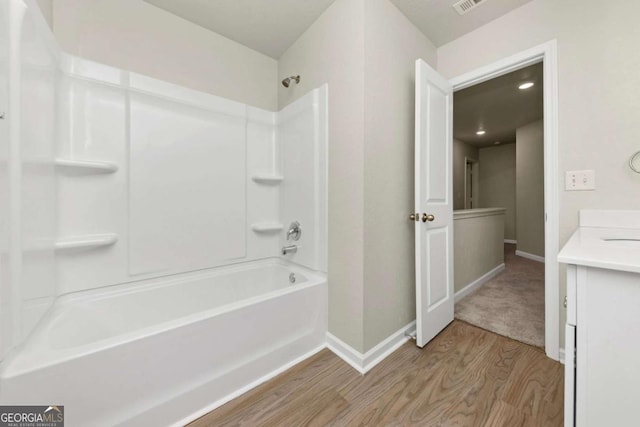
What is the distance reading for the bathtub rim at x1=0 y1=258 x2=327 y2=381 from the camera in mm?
823

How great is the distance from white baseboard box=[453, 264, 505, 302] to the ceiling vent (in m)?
2.32

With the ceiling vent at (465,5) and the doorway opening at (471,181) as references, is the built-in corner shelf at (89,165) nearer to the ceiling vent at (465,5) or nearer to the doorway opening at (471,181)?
the ceiling vent at (465,5)

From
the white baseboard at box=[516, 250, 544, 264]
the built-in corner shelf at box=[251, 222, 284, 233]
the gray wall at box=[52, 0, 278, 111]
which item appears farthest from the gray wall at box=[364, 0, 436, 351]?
the white baseboard at box=[516, 250, 544, 264]

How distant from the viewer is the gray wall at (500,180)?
5.69 m

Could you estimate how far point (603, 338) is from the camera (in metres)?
0.69

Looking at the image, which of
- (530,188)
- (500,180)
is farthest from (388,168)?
(500,180)

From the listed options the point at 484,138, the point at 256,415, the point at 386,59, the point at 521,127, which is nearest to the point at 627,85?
the point at 386,59

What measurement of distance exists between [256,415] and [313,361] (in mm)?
462

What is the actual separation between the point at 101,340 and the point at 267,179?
145 cm

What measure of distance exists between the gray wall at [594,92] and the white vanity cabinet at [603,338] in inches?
31.7

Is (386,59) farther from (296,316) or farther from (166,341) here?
(166,341)

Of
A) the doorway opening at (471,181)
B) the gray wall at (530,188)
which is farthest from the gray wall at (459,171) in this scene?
the gray wall at (530,188)

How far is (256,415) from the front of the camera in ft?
3.67

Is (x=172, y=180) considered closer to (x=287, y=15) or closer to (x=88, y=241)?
(x=88, y=241)
